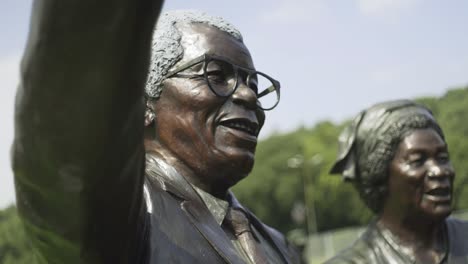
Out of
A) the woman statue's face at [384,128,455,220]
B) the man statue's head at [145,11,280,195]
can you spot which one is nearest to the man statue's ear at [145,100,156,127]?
the man statue's head at [145,11,280,195]

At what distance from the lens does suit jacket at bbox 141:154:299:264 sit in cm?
258

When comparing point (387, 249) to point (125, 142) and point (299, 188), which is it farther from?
point (299, 188)

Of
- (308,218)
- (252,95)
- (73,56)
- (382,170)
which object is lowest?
(308,218)

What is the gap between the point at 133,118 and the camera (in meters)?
1.89

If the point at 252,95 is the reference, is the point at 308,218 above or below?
below

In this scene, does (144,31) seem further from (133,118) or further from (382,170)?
(382,170)

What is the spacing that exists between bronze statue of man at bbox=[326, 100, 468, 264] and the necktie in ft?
11.9

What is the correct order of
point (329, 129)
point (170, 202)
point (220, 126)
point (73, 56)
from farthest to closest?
point (329, 129) → point (220, 126) → point (170, 202) → point (73, 56)

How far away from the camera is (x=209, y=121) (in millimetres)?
3033

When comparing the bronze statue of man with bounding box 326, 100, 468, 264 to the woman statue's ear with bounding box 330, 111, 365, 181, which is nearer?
the bronze statue of man with bounding box 326, 100, 468, 264

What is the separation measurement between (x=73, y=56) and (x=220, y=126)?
139cm

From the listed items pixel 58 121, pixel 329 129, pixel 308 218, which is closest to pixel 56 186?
pixel 58 121

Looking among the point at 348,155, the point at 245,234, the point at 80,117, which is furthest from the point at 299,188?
the point at 80,117

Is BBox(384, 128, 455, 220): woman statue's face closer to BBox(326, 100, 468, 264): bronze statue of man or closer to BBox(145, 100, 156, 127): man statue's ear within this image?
BBox(326, 100, 468, 264): bronze statue of man
